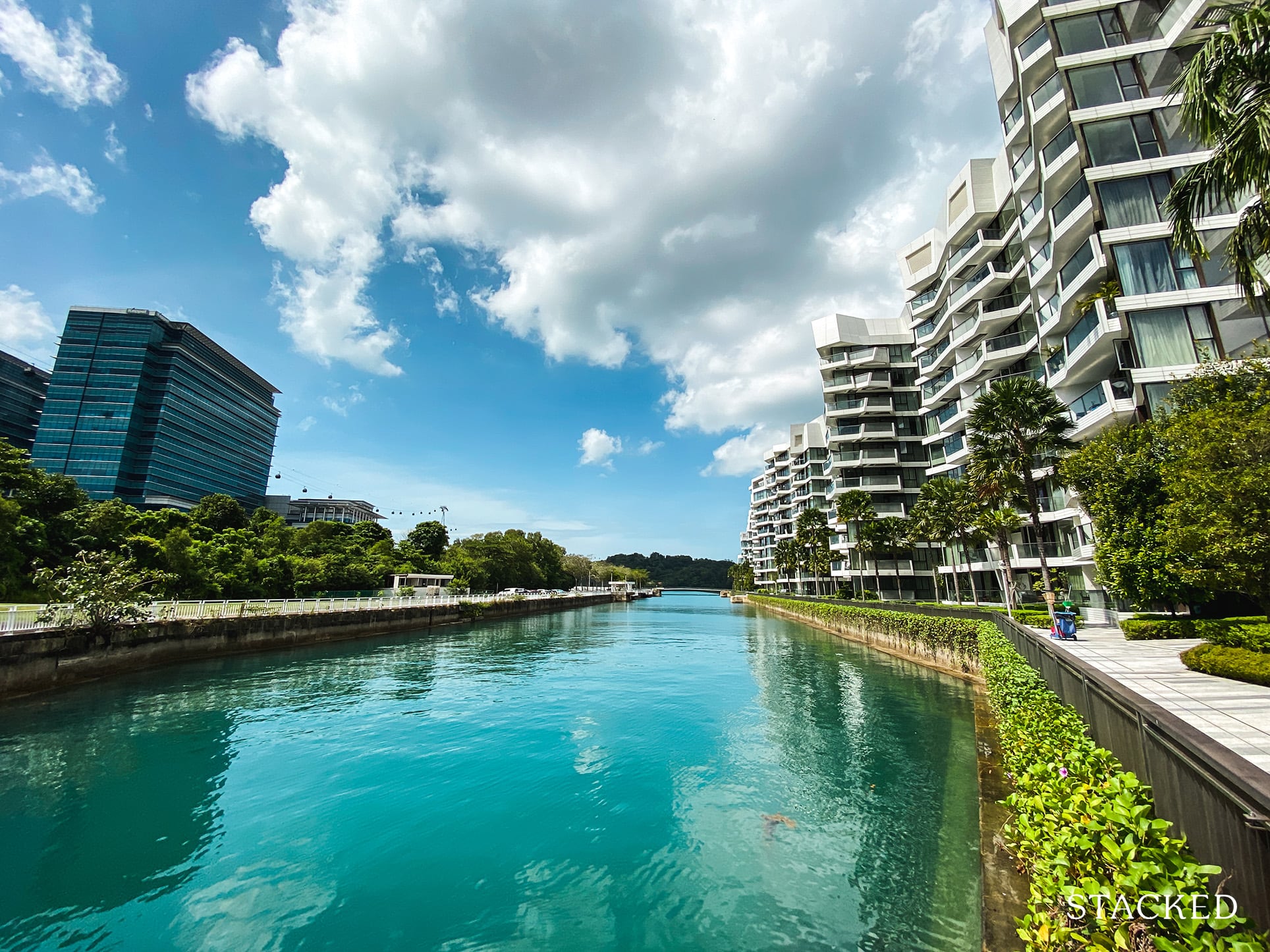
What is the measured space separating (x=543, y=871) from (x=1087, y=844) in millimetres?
8160

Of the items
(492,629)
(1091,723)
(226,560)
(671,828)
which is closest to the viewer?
(1091,723)

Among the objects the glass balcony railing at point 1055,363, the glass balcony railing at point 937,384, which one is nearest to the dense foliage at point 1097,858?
the glass balcony railing at point 1055,363

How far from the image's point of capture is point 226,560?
Result: 4097 centimetres

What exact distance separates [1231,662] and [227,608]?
4128 centimetres

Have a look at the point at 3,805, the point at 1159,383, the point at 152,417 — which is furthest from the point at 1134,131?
the point at 152,417

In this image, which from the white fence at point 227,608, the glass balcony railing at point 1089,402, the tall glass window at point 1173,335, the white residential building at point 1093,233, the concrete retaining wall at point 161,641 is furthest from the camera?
the glass balcony railing at point 1089,402

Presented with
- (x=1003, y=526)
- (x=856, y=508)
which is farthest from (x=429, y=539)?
(x=1003, y=526)

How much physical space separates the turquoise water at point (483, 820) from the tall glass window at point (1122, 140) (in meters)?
26.4

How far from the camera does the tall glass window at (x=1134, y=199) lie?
24.4 m

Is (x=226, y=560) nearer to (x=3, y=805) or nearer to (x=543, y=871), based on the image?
(x=3, y=805)

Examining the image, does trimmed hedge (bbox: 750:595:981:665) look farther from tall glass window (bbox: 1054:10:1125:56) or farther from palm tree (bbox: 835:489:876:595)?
tall glass window (bbox: 1054:10:1125:56)

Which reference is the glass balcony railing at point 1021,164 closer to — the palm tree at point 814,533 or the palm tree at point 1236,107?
the palm tree at point 1236,107

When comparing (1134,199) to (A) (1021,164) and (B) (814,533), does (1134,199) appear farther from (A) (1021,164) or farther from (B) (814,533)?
(B) (814,533)

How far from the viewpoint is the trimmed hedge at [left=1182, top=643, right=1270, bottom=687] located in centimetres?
1097
